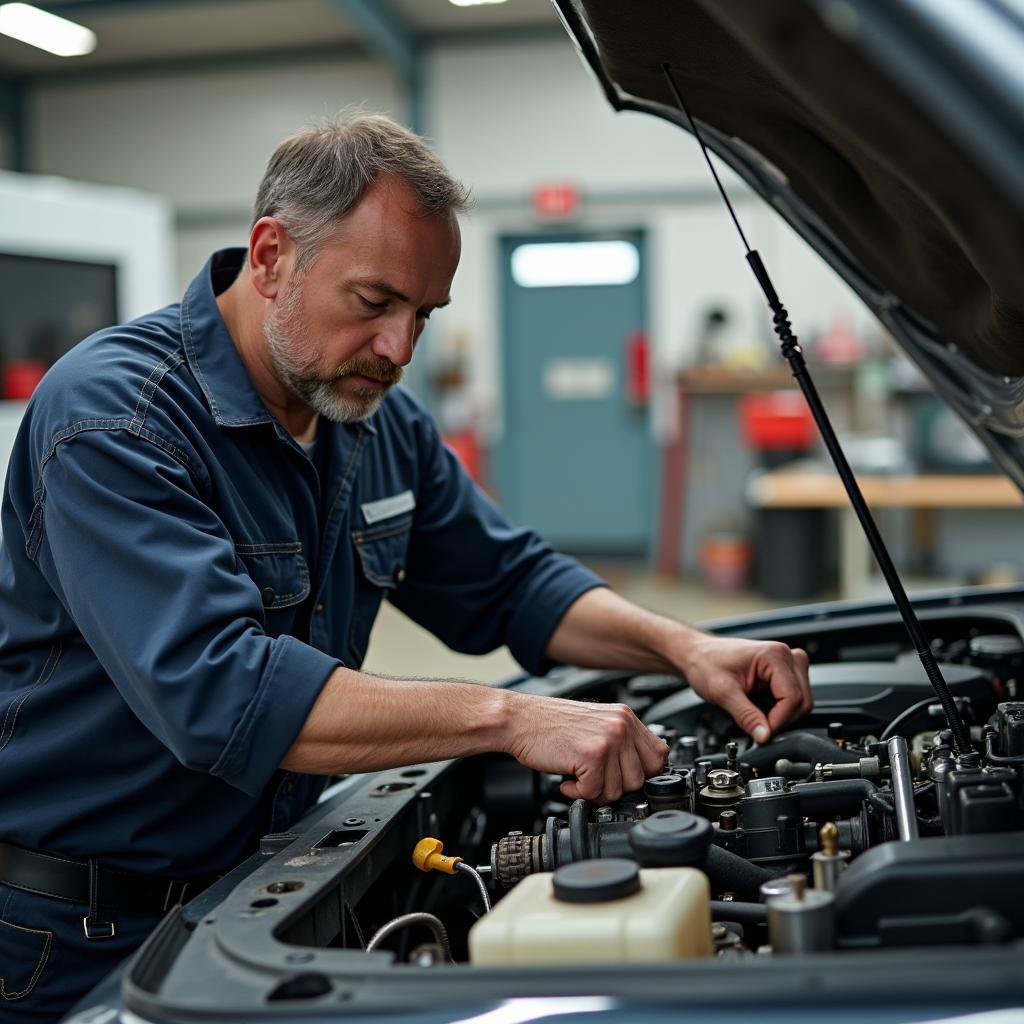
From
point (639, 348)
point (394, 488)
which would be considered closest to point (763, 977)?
point (394, 488)

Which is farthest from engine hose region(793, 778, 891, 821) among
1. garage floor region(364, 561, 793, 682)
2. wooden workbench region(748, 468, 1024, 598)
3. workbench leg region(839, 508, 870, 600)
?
workbench leg region(839, 508, 870, 600)

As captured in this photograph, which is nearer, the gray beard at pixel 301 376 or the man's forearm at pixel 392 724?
the man's forearm at pixel 392 724

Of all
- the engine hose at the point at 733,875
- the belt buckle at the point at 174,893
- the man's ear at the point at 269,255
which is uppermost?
the man's ear at the point at 269,255

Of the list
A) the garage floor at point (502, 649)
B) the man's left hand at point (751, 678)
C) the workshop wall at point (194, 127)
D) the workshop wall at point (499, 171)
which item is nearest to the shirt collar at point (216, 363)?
the man's left hand at point (751, 678)

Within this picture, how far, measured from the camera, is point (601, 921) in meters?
0.86

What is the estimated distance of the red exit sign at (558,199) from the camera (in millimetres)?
8336

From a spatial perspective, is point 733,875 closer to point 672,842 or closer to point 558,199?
point 672,842

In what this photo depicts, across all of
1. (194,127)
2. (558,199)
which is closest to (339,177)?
(558,199)

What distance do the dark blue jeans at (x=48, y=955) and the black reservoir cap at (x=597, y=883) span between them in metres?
0.64

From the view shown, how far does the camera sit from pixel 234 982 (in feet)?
2.75

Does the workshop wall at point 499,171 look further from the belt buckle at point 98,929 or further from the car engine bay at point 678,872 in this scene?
the belt buckle at point 98,929

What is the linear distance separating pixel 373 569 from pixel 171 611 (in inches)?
23.1

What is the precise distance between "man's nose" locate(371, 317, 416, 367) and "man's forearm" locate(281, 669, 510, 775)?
43cm

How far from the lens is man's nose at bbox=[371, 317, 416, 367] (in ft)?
4.80
